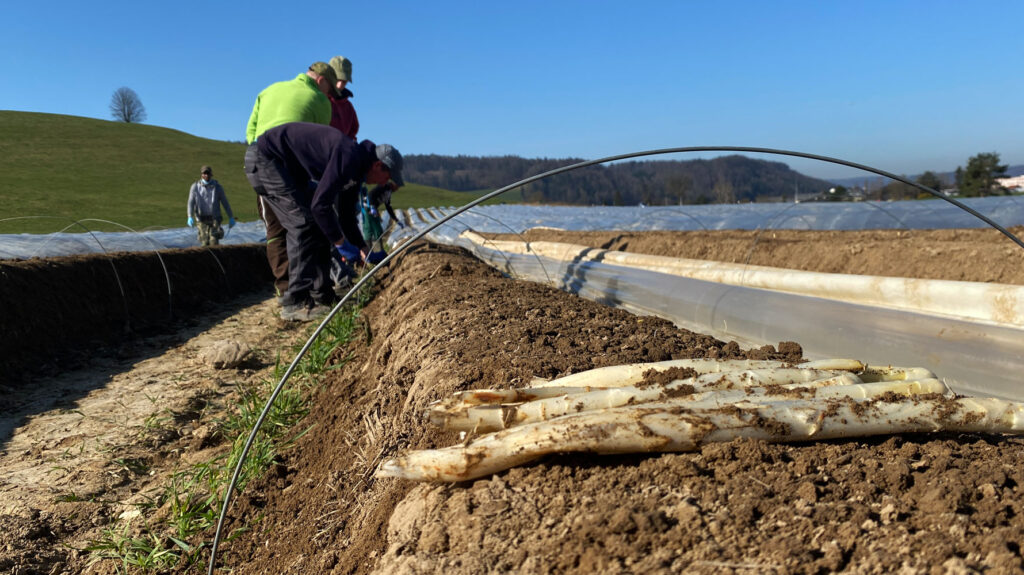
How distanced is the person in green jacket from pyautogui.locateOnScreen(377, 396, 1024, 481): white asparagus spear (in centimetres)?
397

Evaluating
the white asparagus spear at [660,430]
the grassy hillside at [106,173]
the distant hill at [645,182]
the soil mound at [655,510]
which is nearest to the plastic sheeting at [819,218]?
the distant hill at [645,182]

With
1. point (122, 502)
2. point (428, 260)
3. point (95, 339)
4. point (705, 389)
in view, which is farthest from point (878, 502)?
point (95, 339)

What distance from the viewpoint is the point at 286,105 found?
186 inches

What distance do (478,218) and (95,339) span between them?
43.8 ft

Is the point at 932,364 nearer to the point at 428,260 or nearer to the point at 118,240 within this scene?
the point at 428,260

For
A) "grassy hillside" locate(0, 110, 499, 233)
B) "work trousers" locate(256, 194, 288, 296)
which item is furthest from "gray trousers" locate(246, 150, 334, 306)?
"grassy hillside" locate(0, 110, 499, 233)

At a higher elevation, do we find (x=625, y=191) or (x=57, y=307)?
(x=625, y=191)

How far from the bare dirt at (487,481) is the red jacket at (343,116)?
2654 mm

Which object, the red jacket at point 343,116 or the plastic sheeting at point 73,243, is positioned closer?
the red jacket at point 343,116

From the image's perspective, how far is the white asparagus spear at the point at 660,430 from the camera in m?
1.32

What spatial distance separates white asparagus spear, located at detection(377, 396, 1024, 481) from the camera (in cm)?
132

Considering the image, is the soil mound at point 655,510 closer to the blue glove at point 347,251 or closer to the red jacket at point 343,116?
the blue glove at point 347,251

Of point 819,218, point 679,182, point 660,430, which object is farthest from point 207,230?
point 679,182

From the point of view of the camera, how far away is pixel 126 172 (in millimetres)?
29219
